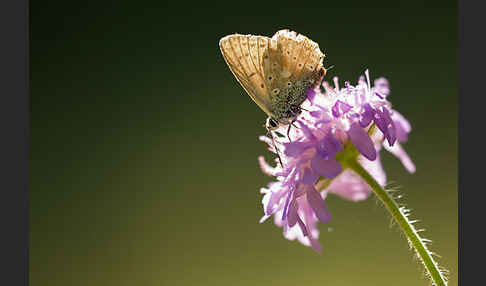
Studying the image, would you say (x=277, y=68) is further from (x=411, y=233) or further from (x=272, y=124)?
(x=411, y=233)

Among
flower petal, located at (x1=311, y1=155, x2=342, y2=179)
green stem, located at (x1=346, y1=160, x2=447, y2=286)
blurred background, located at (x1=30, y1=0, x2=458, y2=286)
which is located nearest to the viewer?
green stem, located at (x1=346, y1=160, x2=447, y2=286)

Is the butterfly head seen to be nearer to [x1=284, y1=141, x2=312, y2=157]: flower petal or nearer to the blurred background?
[x1=284, y1=141, x2=312, y2=157]: flower petal

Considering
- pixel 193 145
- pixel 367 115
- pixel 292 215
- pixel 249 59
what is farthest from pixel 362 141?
pixel 193 145

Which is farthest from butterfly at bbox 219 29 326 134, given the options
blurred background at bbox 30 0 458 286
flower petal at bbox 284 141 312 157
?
blurred background at bbox 30 0 458 286

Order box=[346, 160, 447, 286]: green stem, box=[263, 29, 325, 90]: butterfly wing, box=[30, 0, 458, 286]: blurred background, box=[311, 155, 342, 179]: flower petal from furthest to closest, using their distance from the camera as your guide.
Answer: box=[30, 0, 458, 286]: blurred background → box=[263, 29, 325, 90]: butterfly wing → box=[311, 155, 342, 179]: flower petal → box=[346, 160, 447, 286]: green stem

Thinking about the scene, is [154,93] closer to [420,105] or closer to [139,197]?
[139,197]

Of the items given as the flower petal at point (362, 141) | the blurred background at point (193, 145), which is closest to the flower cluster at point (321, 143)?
the flower petal at point (362, 141)
